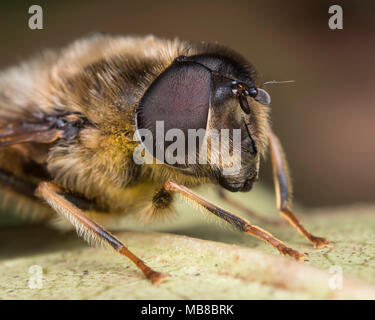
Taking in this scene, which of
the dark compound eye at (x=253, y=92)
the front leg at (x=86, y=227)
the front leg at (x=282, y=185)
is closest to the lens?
the front leg at (x=86, y=227)

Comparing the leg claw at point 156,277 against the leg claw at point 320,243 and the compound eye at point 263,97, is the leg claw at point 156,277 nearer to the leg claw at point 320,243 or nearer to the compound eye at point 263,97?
the leg claw at point 320,243

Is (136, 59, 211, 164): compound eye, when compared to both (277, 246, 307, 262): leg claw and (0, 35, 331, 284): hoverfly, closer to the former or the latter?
(0, 35, 331, 284): hoverfly

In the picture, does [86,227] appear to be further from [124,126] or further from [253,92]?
[253,92]

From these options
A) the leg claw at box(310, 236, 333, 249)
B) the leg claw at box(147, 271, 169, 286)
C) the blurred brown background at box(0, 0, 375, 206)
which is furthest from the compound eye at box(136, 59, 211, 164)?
the blurred brown background at box(0, 0, 375, 206)

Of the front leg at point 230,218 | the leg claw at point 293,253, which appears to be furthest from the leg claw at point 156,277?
the leg claw at point 293,253

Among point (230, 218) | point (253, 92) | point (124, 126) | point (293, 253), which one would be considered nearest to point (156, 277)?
point (230, 218)
